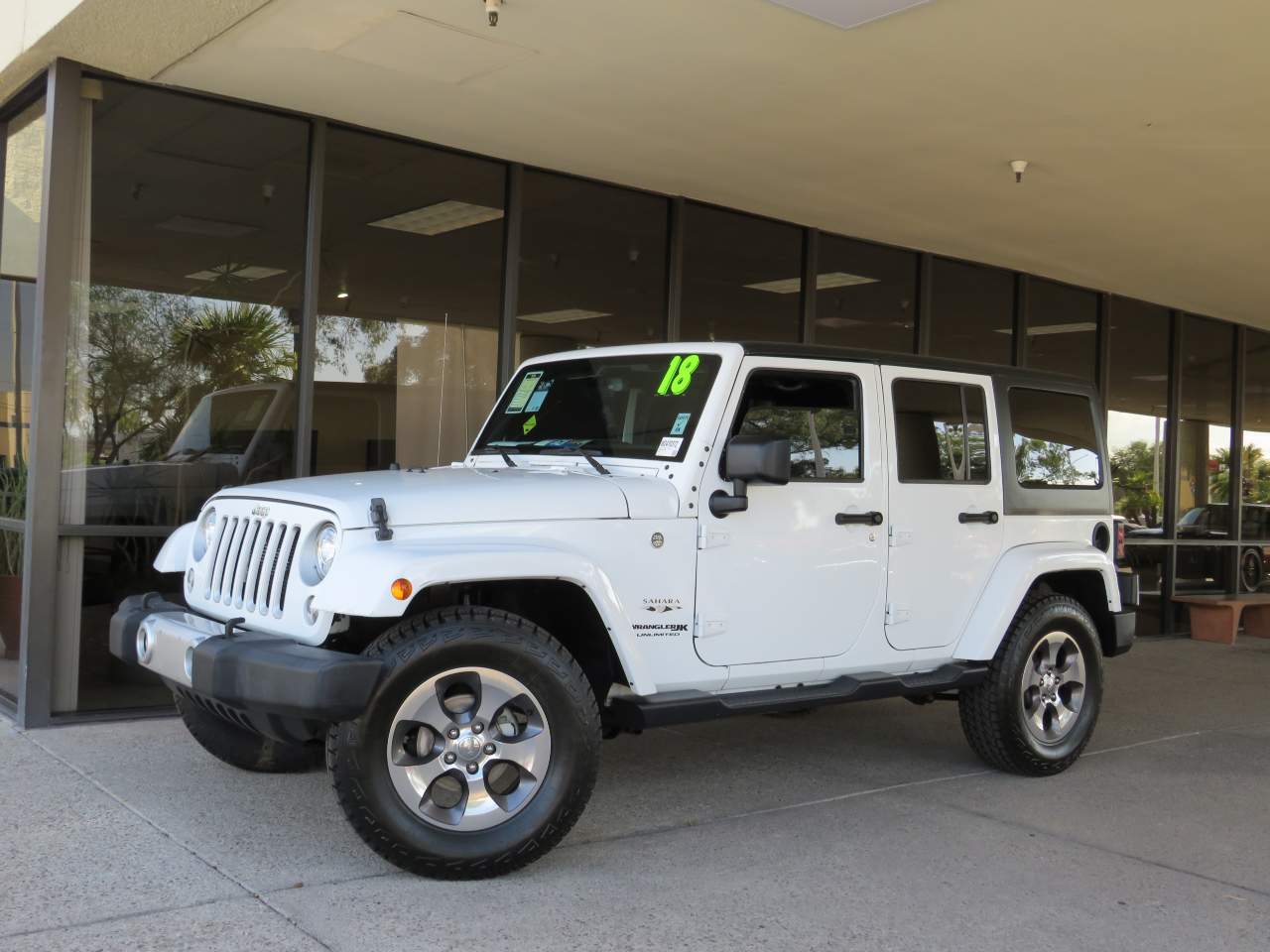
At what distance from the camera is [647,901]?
376 cm

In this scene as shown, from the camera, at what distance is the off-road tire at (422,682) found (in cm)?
364

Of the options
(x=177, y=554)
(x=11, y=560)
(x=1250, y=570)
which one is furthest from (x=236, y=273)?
(x=1250, y=570)

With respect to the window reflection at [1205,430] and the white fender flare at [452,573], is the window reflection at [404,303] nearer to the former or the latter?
the white fender flare at [452,573]

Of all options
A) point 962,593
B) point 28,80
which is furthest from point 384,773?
point 28,80

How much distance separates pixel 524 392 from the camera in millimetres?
5430

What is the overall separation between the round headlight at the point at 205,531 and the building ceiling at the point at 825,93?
2.30m

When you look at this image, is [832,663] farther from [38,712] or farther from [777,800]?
[38,712]

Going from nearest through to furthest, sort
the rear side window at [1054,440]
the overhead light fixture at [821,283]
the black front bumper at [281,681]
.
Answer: the black front bumper at [281,681], the rear side window at [1054,440], the overhead light fixture at [821,283]

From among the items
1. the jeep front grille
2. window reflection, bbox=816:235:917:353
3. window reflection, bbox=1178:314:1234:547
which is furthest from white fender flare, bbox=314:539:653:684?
window reflection, bbox=1178:314:1234:547

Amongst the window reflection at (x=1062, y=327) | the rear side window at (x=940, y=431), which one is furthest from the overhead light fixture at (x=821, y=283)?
the rear side window at (x=940, y=431)

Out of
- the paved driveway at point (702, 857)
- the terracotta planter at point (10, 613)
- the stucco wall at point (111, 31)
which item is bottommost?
the paved driveway at point (702, 857)

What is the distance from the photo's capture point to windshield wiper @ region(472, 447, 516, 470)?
495cm

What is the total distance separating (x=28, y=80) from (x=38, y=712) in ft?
10.7

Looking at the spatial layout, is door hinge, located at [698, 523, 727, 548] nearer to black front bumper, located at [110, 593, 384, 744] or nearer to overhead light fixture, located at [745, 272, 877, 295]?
black front bumper, located at [110, 593, 384, 744]
